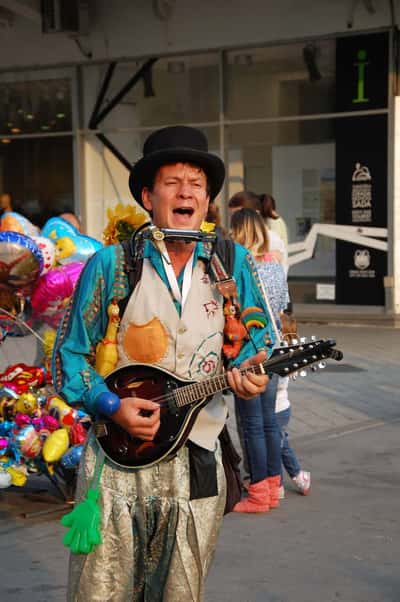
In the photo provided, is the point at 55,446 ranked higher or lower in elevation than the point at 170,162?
lower

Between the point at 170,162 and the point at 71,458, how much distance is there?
2848 mm

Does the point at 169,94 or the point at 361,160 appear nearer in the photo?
the point at 361,160

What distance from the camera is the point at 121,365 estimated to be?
2.98 m

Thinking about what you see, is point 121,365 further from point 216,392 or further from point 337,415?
point 337,415

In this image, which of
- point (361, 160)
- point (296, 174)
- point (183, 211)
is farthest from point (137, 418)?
point (296, 174)

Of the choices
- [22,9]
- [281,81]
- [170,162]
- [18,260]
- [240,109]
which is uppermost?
[22,9]

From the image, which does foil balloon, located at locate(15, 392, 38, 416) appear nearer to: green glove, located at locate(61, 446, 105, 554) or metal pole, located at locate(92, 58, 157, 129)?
green glove, located at locate(61, 446, 105, 554)

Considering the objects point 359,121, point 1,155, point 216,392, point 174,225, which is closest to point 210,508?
point 216,392

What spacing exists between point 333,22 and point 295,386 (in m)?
6.98

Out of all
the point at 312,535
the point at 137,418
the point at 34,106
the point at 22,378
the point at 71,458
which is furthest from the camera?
the point at 34,106

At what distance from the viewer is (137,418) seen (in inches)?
110

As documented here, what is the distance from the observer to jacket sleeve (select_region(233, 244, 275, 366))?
2.99 metres

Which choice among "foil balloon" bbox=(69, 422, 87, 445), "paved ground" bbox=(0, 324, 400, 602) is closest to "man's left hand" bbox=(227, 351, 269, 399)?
"paved ground" bbox=(0, 324, 400, 602)

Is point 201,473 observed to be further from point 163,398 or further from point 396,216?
point 396,216
